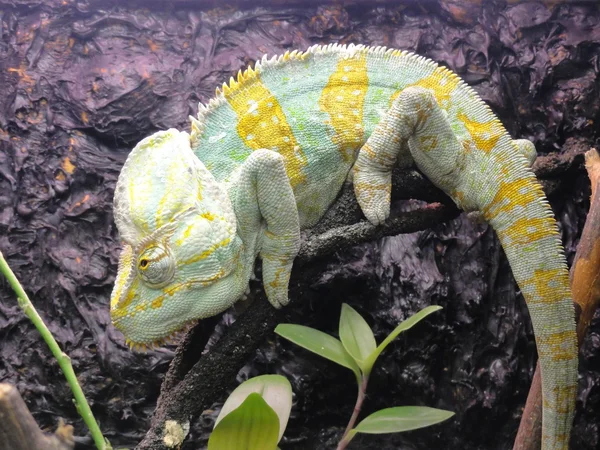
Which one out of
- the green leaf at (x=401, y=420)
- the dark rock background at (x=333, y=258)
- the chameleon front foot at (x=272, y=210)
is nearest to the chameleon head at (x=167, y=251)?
the chameleon front foot at (x=272, y=210)

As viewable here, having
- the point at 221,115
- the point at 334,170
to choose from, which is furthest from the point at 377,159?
the point at 221,115

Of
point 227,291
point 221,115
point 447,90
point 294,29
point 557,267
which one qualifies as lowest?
point 227,291

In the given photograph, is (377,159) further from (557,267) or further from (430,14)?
(430,14)

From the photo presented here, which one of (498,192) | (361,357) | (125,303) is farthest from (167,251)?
(498,192)

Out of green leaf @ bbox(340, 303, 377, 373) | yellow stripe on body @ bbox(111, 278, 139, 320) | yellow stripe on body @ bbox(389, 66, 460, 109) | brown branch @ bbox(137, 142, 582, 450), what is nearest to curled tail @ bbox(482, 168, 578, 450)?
brown branch @ bbox(137, 142, 582, 450)

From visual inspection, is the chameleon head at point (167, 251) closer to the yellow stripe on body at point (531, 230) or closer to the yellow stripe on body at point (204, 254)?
the yellow stripe on body at point (204, 254)
